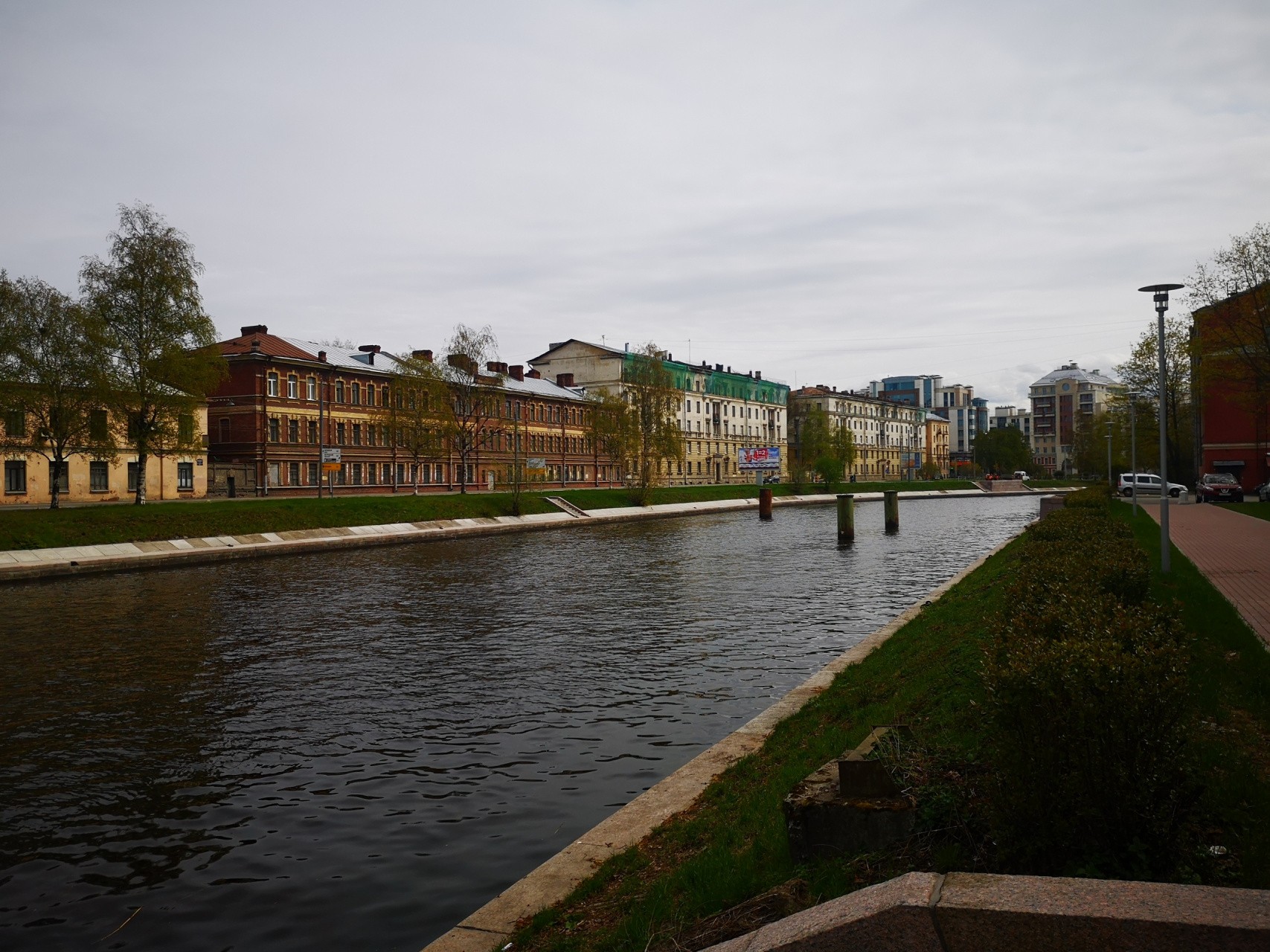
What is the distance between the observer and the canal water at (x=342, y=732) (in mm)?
8383

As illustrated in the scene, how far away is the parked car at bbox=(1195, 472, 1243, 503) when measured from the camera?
208ft

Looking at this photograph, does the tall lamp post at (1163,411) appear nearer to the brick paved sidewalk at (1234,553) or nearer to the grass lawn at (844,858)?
the brick paved sidewalk at (1234,553)

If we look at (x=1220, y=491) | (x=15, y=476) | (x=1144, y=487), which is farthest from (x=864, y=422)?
(x=15, y=476)

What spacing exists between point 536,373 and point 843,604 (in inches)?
3852

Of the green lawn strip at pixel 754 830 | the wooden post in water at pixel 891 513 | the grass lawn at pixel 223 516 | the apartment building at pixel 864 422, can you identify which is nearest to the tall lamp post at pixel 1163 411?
the green lawn strip at pixel 754 830

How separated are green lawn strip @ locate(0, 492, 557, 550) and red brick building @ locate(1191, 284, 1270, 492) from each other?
44.6 meters

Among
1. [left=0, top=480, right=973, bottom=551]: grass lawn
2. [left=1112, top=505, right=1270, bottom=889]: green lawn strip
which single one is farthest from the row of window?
[left=1112, top=505, right=1270, bottom=889]: green lawn strip

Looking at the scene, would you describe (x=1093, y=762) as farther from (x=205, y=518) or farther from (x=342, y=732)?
(x=205, y=518)

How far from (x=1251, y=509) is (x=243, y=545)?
52384 mm

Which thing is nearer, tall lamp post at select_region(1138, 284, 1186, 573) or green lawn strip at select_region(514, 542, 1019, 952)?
green lawn strip at select_region(514, 542, 1019, 952)

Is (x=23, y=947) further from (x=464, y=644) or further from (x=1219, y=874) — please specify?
(x=464, y=644)

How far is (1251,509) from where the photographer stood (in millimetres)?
50062

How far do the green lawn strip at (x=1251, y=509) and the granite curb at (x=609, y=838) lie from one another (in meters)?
40.4

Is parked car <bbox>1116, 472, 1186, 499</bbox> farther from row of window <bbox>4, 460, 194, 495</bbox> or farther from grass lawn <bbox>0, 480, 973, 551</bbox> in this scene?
row of window <bbox>4, 460, 194, 495</bbox>
